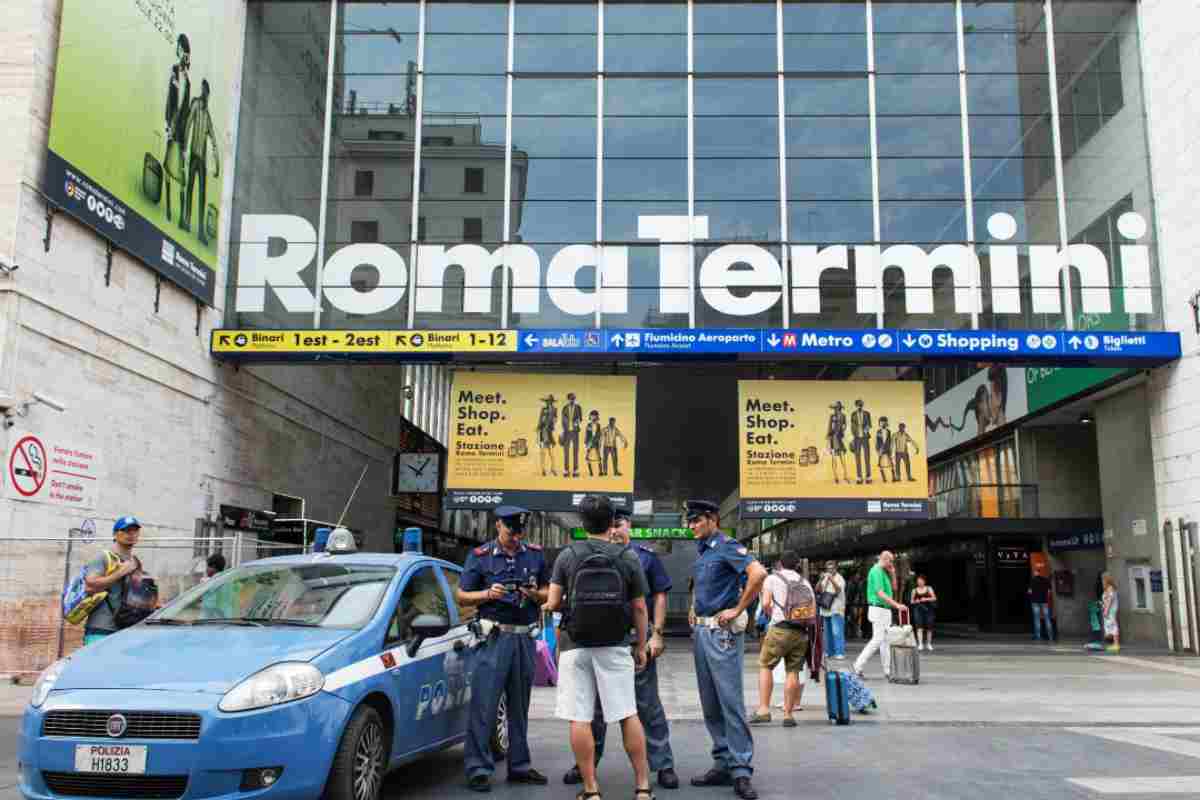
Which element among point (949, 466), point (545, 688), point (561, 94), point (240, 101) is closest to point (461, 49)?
point (561, 94)

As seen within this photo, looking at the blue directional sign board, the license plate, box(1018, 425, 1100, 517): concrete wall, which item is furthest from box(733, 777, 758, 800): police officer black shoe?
box(1018, 425, 1100, 517): concrete wall

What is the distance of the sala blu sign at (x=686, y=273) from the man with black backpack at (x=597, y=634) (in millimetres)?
15722

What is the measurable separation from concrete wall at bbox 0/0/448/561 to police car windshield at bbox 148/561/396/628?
8.51 meters

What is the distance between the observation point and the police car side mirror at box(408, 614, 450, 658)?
6157 mm

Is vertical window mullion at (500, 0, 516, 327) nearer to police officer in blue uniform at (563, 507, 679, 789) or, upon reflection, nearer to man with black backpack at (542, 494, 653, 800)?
police officer in blue uniform at (563, 507, 679, 789)

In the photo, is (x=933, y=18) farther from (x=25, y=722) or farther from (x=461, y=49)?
(x=25, y=722)

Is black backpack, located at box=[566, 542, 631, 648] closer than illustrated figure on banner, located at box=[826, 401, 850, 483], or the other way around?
black backpack, located at box=[566, 542, 631, 648]

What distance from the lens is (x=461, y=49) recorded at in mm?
23312

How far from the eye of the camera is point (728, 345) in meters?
20.7

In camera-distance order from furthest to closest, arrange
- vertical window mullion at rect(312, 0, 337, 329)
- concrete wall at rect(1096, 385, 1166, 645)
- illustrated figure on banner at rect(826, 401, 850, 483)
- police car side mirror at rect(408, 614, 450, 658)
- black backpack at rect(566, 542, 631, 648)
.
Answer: concrete wall at rect(1096, 385, 1166, 645) < illustrated figure on banner at rect(826, 401, 850, 483) < vertical window mullion at rect(312, 0, 337, 329) < police car side mirror at rect(408, 614, 450, 658) < black backpack at rect(566, 542, 631, 648)

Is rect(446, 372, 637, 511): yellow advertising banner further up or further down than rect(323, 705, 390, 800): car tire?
further up

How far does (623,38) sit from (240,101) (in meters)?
8.99

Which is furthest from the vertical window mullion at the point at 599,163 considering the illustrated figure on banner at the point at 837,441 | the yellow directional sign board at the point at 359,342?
the illustrated figure on banner at the point at 837,441

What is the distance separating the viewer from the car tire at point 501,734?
24.0 ft
